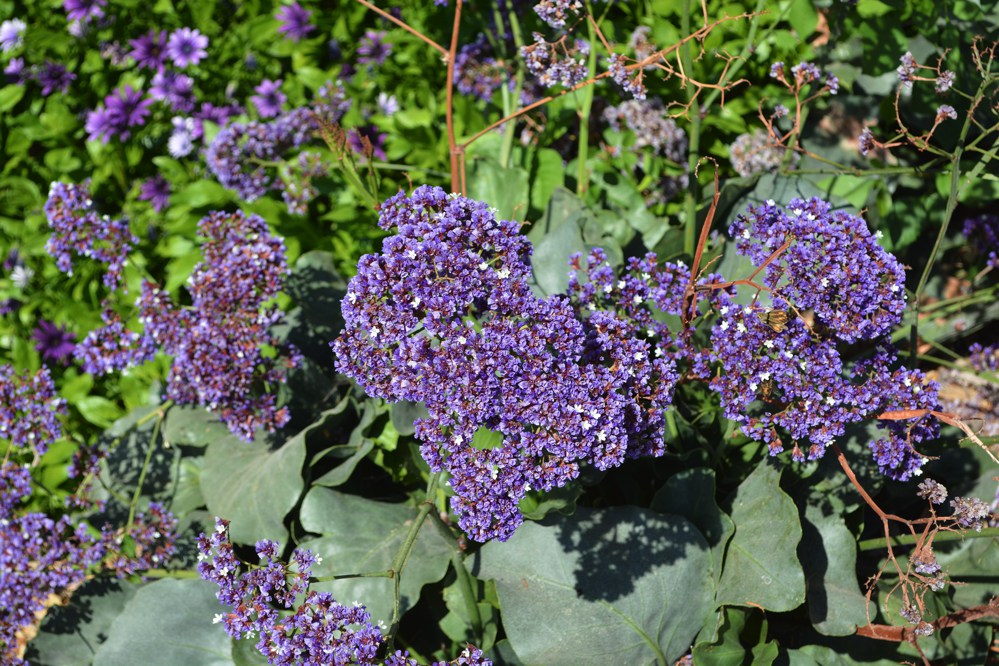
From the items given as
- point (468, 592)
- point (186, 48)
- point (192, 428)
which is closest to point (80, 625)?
point (192, 428)

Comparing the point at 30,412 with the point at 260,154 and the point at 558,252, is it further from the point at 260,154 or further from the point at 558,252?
the point at 558,252

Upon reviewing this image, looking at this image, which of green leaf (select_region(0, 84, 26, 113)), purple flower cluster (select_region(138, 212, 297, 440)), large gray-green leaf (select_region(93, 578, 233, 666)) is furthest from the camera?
green leaf (select_region(0, 84, 26, 113))

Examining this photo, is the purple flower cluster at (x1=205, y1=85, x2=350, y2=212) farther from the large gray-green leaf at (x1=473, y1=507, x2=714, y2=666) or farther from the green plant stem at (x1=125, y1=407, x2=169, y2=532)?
the large gray-green leaf at (x1=473, y1=507, x2=714, y2=666)

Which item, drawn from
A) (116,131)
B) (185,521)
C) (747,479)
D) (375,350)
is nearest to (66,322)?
(116,131)

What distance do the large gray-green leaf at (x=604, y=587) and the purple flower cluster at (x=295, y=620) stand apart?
53 centimetres

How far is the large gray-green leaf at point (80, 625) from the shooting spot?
11.2 ft

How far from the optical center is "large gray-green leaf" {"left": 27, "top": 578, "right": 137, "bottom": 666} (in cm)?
340

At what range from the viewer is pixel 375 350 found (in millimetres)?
2342

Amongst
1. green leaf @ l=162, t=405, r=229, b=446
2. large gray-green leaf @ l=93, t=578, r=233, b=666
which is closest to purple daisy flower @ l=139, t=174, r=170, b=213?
green leaf @ l=162, t=405, r=229, b=446

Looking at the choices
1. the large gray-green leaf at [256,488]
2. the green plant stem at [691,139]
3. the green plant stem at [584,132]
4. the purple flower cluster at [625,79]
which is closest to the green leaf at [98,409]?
the large gray-green leaf at [256,488]

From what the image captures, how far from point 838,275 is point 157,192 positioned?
3401 millimetres

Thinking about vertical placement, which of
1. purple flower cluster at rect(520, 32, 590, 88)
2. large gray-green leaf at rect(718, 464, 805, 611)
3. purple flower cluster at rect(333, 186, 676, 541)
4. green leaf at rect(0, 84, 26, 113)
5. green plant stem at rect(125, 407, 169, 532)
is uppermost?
purple flower cluster at rect(520, 32, 590, 88)

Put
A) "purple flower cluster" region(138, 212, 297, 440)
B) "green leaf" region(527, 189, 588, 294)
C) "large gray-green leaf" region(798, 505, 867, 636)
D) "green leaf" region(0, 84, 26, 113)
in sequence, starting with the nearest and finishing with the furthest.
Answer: "large gray-green leaf" region(798, 505, 867, 636) → "purple flower cluster" region(138, 212, 297, 440) → "green leaf" region(527, 189, 588, 294) → "green leaf" region(0, 84, 26, 113)

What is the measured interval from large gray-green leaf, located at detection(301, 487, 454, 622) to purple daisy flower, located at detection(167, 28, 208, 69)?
2.54 metres
